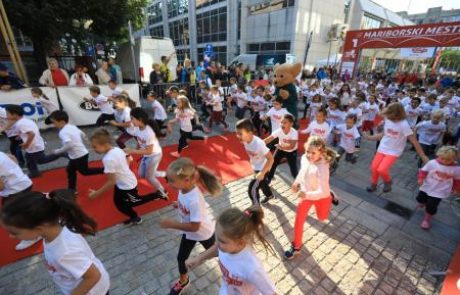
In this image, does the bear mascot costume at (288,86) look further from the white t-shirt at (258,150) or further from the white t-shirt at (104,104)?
the white t-shirt at (104,104)

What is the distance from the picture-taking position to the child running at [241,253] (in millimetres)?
1669

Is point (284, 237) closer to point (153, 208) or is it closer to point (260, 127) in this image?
point (153, 208)

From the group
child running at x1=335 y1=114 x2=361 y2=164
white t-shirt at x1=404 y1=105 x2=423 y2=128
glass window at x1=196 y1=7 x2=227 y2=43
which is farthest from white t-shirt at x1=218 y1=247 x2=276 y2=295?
glass window at x1=196 y1=7 x2=227 y2=43

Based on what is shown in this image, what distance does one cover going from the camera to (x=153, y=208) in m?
4.49

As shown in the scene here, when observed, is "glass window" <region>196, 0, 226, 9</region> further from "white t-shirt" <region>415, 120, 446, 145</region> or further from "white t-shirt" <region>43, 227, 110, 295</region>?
"white t-shirt" <region>43, 227, 110, 295</region>

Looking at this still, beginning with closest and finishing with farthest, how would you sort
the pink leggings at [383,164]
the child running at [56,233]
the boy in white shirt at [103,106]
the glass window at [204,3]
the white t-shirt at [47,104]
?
the child running at [56,233], the pink leggings at [383,164], the white t-shirt at [47,104], the boy in white shirt at [103,106], the glass window at [204,3]

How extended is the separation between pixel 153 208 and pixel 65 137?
6.37 ft

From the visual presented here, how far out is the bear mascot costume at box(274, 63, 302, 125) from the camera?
20.2 ft

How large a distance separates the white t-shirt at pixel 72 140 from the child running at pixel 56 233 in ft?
9.47

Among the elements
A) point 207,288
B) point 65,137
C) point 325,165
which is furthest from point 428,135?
point 65,137

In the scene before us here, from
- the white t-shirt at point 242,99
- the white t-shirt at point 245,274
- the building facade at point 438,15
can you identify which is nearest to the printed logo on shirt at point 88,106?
the white t-shirt at point 242,99

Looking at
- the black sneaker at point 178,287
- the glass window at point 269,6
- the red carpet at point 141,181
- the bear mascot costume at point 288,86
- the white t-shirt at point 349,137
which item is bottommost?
the red carpet at point 141,181

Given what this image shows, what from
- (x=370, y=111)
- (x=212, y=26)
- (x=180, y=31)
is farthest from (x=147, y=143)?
(x=180, y=31)

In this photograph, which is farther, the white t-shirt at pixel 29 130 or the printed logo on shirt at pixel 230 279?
the white t-shirt at pixel 29 130
